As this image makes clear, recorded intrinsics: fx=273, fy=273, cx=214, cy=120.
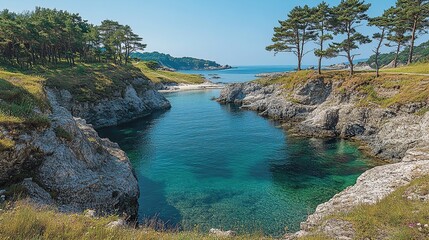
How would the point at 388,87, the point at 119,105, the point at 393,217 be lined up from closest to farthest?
1. the point at 393,217
2. the point at 388,87
3. the point at 119,105

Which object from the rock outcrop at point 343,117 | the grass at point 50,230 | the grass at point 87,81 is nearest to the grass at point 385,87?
the rock outcrop at point 343,117

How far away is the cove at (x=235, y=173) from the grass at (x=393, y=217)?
311 inches

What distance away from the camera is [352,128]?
162ft

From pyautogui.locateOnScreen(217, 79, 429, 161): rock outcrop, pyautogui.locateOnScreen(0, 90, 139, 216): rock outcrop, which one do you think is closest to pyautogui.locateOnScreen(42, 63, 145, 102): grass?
pyautogui.locateOnScreen(217, 79, 429, 161): rock outcrop

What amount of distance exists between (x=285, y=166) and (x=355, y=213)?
2189 cm

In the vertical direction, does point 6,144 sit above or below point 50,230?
above

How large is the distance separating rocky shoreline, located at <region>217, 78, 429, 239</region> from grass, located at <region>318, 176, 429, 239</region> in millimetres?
899

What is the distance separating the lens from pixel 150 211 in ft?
84.5

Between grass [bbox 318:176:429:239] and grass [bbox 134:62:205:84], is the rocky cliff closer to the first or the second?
grass [bbox 318:176:429:239]

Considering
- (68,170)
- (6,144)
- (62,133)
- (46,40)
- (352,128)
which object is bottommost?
(352,128)

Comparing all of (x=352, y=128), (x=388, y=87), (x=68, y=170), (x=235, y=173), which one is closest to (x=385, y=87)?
(x=388, y=87)

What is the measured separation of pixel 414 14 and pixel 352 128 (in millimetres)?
32500

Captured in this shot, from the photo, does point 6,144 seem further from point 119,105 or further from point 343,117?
point 119,105

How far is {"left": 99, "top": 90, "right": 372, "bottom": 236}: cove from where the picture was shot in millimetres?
25031
